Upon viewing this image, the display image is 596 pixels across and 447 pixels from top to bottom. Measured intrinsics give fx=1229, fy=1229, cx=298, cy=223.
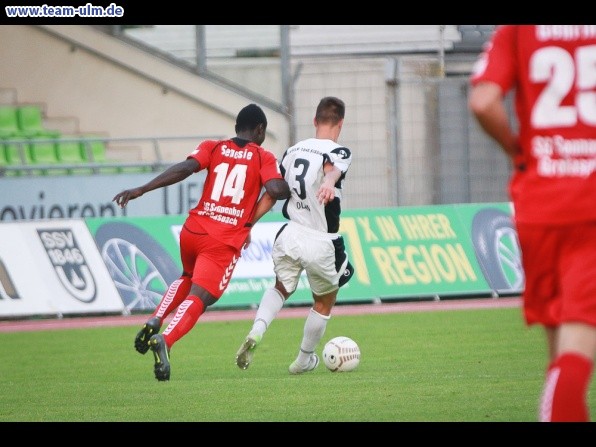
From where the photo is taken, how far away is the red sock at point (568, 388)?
4.86 m

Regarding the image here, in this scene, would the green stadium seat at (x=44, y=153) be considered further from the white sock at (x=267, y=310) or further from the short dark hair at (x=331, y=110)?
the short dark hair at (x=331, y=110)

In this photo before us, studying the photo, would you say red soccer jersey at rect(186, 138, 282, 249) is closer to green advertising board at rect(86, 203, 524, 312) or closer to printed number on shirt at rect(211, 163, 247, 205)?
printed number on shirt at rect(211, 163, 247, 205)

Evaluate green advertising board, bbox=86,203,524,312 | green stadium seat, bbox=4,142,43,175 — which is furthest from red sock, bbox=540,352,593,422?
green stadium seat, bbox=4,142,43,175

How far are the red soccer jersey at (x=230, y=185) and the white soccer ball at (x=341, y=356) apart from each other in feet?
4.15

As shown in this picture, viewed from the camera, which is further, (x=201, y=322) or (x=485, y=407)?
(x=201, y=322)

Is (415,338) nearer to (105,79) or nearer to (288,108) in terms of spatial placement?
(288,108)

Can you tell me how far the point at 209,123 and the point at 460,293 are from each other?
8179 mm

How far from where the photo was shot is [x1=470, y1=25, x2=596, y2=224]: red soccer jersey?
5168mm

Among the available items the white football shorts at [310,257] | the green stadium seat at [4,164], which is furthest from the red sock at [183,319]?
the green stadium seat at [4,164]

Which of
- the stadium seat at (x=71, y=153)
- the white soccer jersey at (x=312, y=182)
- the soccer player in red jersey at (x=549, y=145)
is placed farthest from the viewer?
the stadium seat at (x=71, y=153)

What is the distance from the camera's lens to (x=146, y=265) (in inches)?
773
